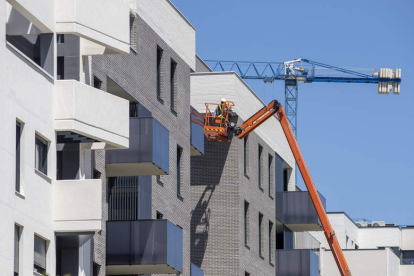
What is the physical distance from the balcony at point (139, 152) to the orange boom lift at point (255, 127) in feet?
39.5

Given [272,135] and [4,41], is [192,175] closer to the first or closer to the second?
[272,135]

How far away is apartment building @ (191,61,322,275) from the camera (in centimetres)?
5197

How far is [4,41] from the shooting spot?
93.1 ft

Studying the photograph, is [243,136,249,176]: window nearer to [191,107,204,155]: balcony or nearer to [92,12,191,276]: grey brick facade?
[191,107,204,155]: balcony

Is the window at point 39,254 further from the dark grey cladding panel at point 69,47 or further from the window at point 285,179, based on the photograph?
the window at point 285,179

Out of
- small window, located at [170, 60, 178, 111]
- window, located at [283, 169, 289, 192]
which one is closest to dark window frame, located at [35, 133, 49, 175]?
small window, located at [170, 60, 178, 111]

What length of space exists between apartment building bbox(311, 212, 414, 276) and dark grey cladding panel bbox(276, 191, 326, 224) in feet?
70.6

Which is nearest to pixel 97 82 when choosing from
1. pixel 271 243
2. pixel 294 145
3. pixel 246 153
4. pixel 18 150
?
pixel 18 150

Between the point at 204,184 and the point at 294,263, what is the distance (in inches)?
318

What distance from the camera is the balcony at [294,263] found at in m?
58.2

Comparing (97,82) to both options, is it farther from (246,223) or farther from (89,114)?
(246,223)

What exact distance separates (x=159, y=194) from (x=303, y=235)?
27.8 metres

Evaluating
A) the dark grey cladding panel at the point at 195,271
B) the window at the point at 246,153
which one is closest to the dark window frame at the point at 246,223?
the window at the point at 246,153

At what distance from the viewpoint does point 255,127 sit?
53.6 m
